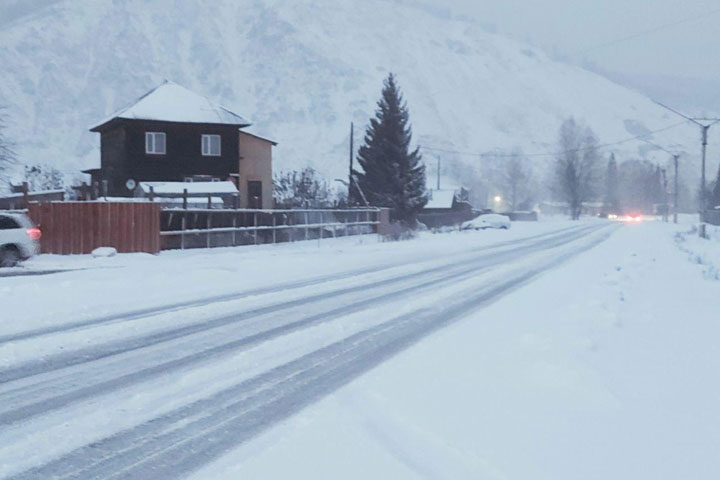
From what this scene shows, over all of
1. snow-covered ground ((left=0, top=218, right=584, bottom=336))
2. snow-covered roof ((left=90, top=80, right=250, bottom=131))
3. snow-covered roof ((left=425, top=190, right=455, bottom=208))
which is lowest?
snow-covered ground ((left=0, top=218, right=584, bottom=336))

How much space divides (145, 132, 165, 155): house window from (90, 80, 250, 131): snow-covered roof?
1.04 m

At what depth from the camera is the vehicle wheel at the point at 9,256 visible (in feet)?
68.4

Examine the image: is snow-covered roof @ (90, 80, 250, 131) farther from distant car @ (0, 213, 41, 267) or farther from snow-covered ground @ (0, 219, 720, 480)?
snow-covered ground @ (0, 219, 720, 480)

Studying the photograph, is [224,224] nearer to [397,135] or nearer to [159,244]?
[159,244]

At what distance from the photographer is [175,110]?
49.2 metres

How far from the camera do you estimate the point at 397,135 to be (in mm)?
50562

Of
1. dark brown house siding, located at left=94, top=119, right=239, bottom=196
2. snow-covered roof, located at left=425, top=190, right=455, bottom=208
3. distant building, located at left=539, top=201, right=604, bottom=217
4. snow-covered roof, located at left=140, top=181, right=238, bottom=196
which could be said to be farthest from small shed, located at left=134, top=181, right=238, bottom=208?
distant building, located at left=539, top=201, right=604, bottom=217

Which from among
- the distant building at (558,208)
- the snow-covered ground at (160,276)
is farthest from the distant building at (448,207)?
the distant building at (558,208)

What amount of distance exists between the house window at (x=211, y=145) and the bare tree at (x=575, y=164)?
7239 cm

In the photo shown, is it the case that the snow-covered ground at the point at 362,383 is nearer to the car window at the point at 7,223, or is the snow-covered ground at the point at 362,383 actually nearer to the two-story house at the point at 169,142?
the car window at the point at 7,223

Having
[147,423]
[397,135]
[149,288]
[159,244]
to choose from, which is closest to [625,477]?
[147,423]

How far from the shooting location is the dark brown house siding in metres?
47.9

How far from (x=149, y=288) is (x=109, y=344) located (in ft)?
22.1

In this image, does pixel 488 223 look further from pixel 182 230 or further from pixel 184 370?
pixel 184 370
